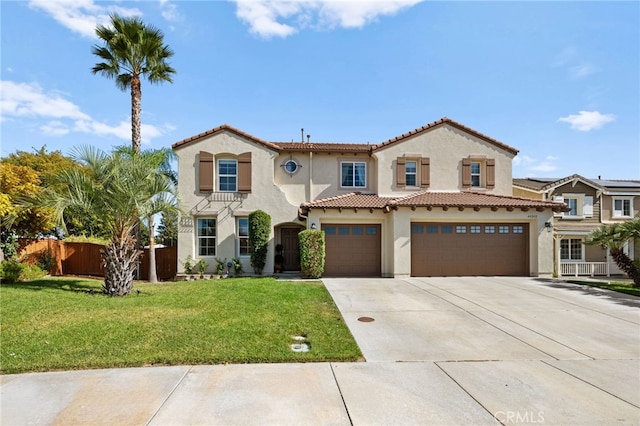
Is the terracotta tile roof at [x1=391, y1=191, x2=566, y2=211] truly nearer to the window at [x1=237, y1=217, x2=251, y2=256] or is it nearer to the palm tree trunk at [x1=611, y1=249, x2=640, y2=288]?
the palm tree trunk at [x1=611, y1=249, x2=640, y2=288]

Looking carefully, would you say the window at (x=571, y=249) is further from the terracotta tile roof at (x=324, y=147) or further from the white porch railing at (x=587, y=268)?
the terracotta tile roof at (x=324, y=147)

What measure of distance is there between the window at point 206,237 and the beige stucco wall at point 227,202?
27cm

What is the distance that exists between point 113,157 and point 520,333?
470 inches

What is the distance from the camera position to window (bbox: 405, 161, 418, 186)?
1736 centimetres

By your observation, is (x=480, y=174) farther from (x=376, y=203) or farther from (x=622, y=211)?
(x=622, y=211)

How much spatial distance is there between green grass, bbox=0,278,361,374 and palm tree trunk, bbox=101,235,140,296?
44 centimetres

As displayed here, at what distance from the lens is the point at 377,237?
15.8 meters

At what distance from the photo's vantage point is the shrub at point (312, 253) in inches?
566

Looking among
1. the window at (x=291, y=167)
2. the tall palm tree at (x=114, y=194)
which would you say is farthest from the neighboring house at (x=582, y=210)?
the tall palm tree at (x=114, y=194)

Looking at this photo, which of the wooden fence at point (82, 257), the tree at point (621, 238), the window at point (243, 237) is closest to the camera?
the tree at point (621, 238)

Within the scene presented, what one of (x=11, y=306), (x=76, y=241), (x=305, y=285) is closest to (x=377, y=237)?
(x=305, y=285)

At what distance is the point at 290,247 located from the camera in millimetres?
17359

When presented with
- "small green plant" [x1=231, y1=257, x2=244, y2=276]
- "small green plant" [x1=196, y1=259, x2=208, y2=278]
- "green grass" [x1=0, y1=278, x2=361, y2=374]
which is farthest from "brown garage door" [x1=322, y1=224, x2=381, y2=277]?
"small green plant" [x1=196, y1=259, x2=208, y2=278]

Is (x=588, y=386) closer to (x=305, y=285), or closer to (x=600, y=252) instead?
(x=305, y=285)
